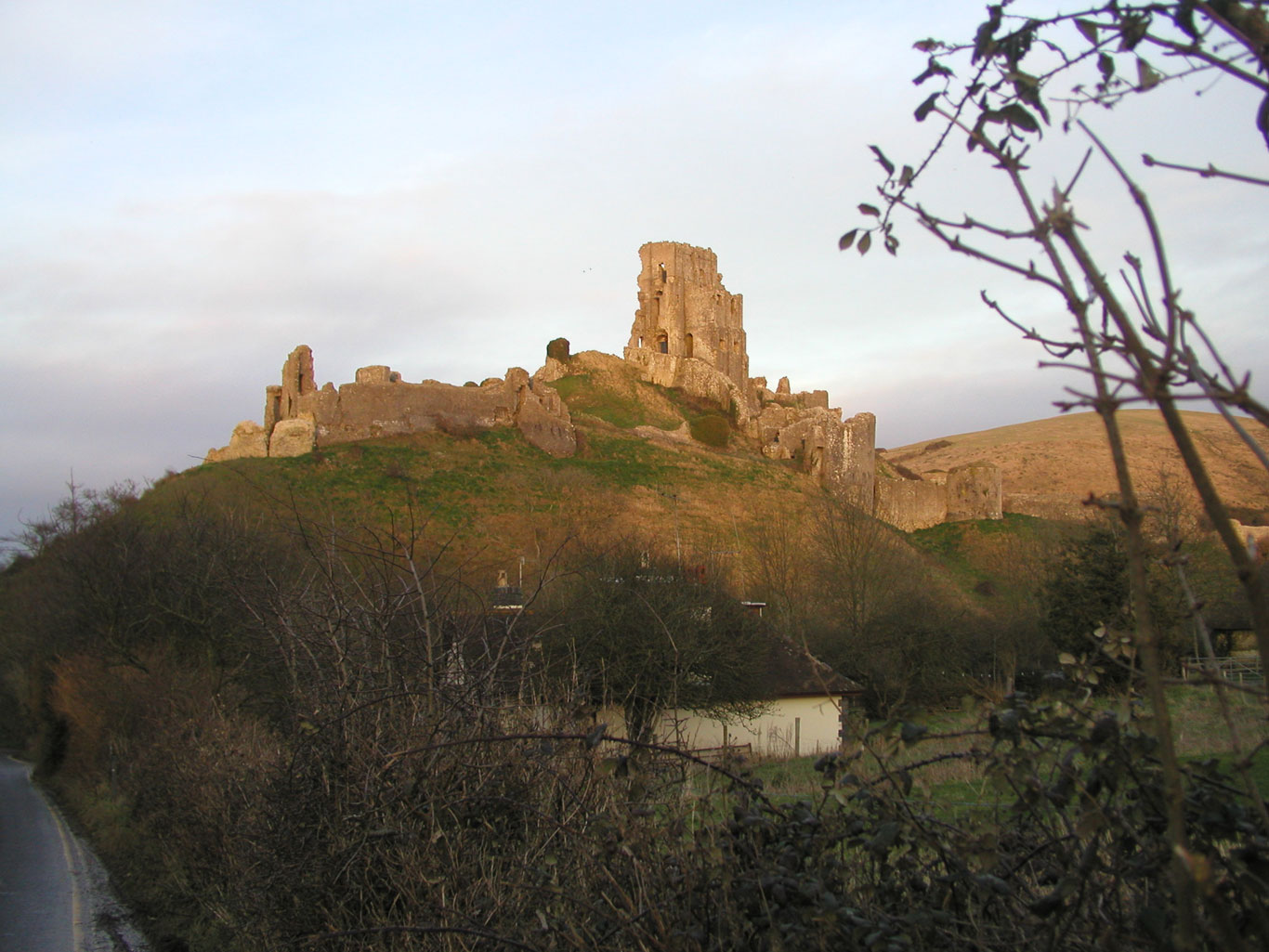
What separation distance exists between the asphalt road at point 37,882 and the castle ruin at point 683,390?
2137 cm

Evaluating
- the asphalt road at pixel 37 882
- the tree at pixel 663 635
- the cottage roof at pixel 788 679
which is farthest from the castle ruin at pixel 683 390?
the asphalt road at pixel 37 882

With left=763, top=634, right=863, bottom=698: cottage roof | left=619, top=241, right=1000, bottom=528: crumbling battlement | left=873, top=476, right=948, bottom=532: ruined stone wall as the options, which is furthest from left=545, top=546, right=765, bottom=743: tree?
left=873, top=476, right=948, bottom=532: ruined stone wall

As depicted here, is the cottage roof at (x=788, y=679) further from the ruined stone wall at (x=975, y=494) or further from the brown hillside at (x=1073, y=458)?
the ruined stone wall at (x=975, y=494)

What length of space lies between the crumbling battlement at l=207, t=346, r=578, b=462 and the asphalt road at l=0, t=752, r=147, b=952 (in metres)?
22.0

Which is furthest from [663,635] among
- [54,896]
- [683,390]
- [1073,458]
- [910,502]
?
[1073,458]

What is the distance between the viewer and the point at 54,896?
12.8 m

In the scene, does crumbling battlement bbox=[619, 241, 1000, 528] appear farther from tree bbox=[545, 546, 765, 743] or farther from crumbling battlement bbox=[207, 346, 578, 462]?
tree bbox=[545, 546, 765, 743]

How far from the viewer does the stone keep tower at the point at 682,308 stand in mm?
69312

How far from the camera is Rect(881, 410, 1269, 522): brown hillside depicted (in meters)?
57.6

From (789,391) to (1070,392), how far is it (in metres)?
73.8

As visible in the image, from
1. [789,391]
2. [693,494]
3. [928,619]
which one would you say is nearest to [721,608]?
[928,619]

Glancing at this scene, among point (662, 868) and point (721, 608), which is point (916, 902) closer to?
point (662, 868)

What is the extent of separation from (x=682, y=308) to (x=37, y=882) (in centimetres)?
5957

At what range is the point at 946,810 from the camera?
345 centimetres
